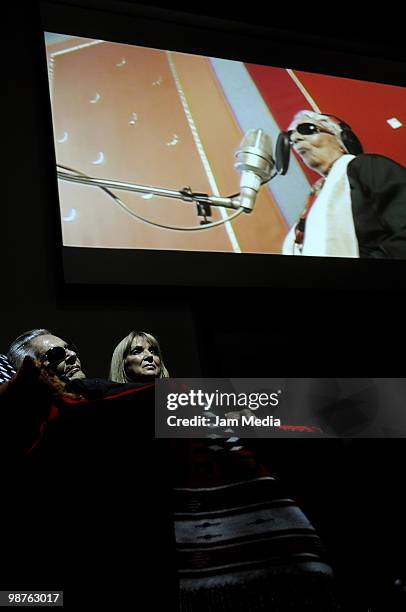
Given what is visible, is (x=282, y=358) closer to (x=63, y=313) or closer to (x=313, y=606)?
(x=63, y=313)

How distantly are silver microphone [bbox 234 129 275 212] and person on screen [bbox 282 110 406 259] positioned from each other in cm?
17

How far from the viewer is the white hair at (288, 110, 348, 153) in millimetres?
3705

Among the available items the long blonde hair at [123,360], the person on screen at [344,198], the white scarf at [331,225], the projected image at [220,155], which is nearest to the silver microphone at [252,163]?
the projected image at [220,155]

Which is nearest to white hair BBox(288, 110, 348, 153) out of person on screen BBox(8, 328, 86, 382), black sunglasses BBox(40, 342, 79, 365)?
person on screen BBox(8, 328, 86, 382)

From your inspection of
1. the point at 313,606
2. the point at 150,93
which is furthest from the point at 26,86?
the point at 313,606

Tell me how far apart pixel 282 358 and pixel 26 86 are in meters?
1.84

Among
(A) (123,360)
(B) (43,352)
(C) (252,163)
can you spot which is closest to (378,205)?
(C) (252,163)

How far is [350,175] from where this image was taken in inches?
145

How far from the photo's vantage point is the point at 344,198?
3613 millimetres

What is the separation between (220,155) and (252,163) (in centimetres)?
18

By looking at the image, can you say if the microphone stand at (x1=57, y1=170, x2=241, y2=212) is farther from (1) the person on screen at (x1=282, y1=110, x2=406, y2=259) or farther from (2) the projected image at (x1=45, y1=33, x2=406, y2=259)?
(1) the person on screen at (x1=282, y1=110, x2=406, y2=259)

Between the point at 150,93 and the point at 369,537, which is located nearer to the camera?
the point at 369,537

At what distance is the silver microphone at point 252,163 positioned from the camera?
346 centimetres

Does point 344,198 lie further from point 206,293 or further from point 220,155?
point 206,293
